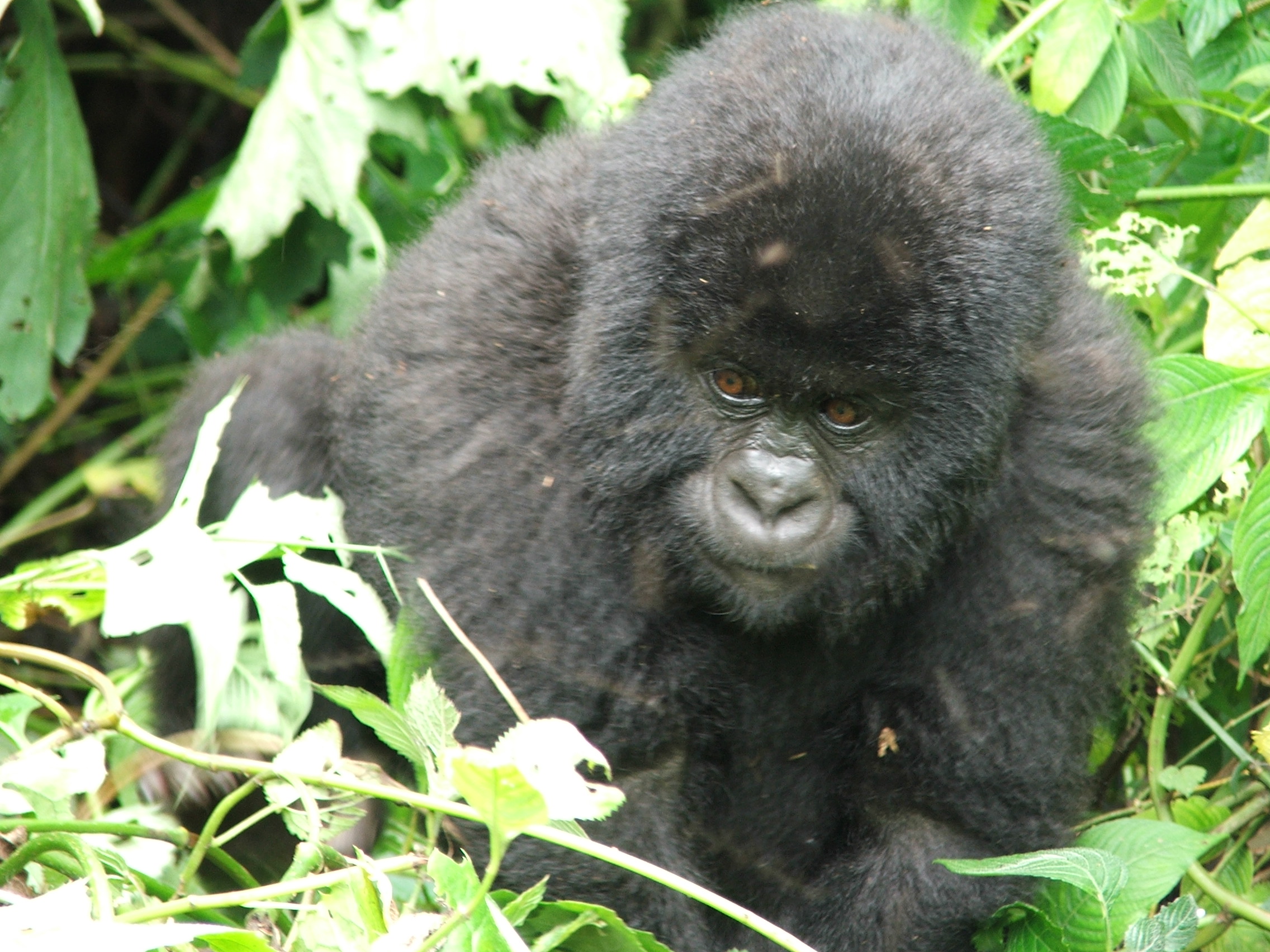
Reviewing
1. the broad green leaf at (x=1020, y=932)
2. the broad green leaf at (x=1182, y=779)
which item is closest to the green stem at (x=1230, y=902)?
the broad green leaf at (x=1182, y=779)

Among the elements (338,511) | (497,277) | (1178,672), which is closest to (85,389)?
(338,511)

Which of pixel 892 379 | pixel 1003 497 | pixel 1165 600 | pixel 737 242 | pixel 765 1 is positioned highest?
pixel 765 1

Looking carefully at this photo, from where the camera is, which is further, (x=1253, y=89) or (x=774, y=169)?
(x=1253, y=89)

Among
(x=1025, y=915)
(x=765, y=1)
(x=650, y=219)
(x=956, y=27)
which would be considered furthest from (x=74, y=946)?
(x=956, y=27)

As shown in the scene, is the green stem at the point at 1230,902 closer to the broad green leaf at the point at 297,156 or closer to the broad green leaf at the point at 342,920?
the broad green leaf at the point at 342,920

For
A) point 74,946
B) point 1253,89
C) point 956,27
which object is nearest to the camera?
point 74,946

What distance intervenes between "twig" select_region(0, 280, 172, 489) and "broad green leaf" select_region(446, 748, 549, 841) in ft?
10.2

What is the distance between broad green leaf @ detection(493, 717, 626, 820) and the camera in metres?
1.50

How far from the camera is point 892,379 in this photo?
2145 millimetres

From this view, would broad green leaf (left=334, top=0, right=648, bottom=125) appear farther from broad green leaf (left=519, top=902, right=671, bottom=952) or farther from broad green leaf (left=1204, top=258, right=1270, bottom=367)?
broad green leaf (left=519, top=902, right=671, bottom=952)

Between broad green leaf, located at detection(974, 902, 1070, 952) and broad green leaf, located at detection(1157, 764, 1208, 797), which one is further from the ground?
broad green leaf, located at detection(1157, 764, 1208, 797)

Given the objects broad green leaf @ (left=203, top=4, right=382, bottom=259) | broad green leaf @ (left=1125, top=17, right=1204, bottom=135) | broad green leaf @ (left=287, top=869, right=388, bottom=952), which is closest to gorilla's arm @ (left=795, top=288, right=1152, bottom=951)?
broad green leaf @ (left=1125, top=17, right=1204, bottom=135)

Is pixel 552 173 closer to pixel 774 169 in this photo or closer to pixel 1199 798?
pixel 774 169

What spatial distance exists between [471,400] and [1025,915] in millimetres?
1218
